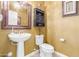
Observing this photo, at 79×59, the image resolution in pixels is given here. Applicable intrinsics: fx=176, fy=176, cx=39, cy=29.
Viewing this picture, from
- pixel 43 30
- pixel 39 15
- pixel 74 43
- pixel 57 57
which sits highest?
pixel 39 15

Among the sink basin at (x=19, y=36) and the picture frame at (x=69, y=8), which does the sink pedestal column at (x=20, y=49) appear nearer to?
the sink basin at (x=19, y=36)

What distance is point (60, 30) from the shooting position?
2453mm

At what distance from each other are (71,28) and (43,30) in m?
0.38

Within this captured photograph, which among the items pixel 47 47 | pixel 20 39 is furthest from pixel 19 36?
pixel 47 47

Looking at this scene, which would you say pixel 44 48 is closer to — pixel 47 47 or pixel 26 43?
pixel 47 47

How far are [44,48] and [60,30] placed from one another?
336 mm

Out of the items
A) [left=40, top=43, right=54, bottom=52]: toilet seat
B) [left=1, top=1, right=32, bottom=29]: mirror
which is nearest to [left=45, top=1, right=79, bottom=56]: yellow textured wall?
[left=40, top=43, right=54, bottom=52]: toilet seat

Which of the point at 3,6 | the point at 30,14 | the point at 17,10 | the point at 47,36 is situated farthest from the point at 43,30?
the point at 3,6

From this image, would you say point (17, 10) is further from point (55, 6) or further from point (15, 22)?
point (55, 6)

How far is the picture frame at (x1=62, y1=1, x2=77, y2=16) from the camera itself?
236cm

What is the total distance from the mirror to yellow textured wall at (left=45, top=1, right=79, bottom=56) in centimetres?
29

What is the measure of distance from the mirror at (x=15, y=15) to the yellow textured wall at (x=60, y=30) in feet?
0.94

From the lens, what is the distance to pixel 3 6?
2.41 meters

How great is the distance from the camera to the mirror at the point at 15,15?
7.86ft
